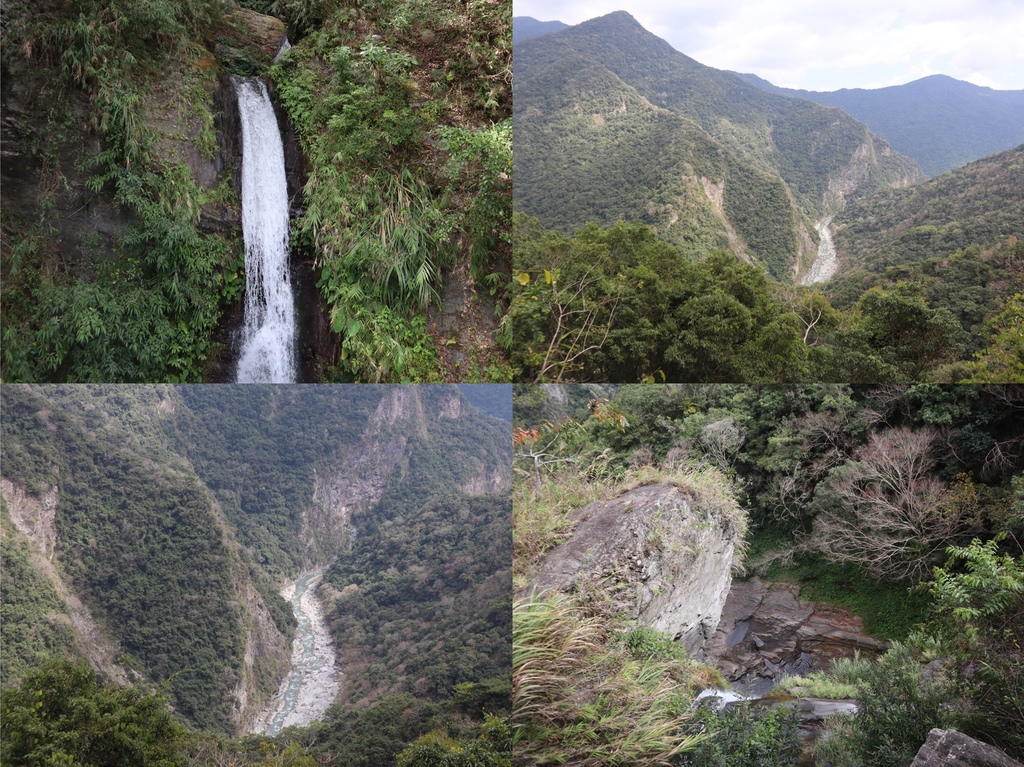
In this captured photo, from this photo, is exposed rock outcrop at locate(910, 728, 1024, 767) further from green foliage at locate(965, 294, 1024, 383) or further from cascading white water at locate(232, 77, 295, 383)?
cascading white water at locate(232, 77, 295, 383)

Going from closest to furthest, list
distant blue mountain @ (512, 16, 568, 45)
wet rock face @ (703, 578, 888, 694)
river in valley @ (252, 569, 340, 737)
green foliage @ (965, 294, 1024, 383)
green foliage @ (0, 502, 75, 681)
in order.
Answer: green foliage @ (0, 502, 75, 681), distant blue mountain @ (512, 16, 568, 45), river in valley @ (252, 569, 340, 737), green foliage @ (965, 294, 1024, 383), wet rock face @ (703, 578, 888, 694)

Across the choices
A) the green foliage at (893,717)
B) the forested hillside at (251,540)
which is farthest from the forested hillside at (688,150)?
the green foliage at (893,717)

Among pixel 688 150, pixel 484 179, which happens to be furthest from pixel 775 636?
pixel 688 150

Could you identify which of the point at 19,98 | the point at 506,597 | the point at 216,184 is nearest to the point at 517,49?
the point at 216,184

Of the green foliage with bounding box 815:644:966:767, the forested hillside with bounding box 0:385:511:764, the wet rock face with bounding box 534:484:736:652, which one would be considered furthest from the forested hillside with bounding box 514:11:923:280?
the green foliage with bounding box 815:644:966:767

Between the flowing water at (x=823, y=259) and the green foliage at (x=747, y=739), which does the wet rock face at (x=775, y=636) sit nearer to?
the green foliage at (x=747, y=739)

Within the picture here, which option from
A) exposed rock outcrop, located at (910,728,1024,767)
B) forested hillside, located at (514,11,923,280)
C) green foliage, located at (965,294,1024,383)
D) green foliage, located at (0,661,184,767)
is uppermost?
forested hillside, located at (514,11,923,280)

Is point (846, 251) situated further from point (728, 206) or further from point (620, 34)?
point (620, 34)
